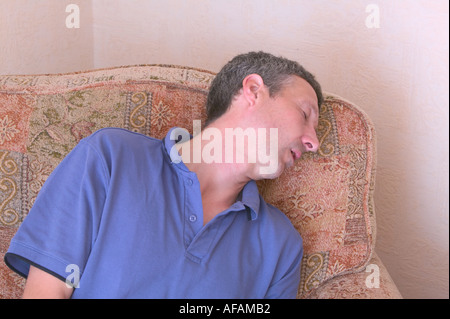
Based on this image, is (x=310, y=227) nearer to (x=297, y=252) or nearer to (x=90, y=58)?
(x=297, y=252)

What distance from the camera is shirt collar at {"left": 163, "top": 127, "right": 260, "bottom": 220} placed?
118 centimetres

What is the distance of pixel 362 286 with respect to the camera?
1.25 m

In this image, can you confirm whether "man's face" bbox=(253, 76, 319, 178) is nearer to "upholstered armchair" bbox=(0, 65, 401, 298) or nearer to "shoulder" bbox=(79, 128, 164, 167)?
"upholstered armchair" bbox=(0, 65, 401, 298)

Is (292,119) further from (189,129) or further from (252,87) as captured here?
(189,129)

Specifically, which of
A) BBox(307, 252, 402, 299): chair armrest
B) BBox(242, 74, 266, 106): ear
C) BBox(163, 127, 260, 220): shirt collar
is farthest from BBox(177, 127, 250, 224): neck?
BBox(307, 252, 402, 299): chair armrest

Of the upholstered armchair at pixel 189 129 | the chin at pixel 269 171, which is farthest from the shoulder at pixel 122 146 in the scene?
the chin at pixel 269 171

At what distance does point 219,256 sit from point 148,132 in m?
0.38

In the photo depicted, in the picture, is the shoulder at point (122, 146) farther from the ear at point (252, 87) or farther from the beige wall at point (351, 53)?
the beige wall at point (351, 53)

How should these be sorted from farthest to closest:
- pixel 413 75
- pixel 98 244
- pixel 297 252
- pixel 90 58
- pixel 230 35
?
pixel 90 58 → pixel 230 35 → pixel 413 75 → pixel 297 252 → pixel 98 244

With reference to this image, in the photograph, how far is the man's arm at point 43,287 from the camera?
3.28 ft

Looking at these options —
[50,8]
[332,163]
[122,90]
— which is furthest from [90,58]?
[332,163]

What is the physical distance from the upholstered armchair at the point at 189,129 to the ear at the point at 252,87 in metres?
0.17

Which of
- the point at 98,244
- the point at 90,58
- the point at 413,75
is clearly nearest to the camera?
the point at 98,244

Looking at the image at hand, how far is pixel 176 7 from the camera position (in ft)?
5.93
